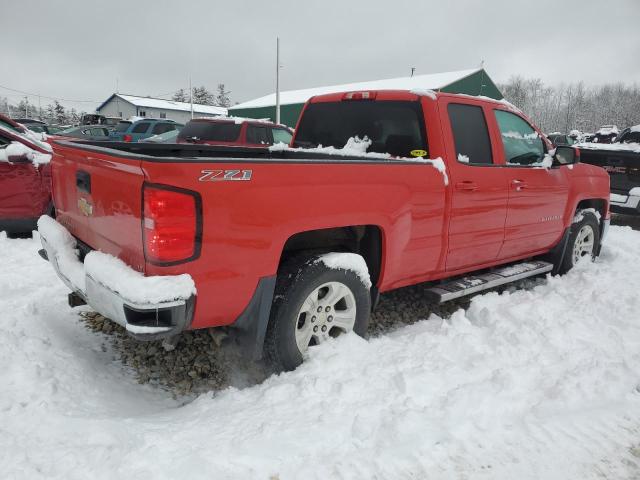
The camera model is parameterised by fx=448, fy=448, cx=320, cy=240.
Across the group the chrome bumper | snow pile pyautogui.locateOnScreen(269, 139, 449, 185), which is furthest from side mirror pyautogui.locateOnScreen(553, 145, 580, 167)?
the chrome bumper

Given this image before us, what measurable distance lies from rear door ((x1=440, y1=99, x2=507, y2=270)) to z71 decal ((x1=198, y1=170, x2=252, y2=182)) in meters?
1.85

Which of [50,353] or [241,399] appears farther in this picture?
[50,353]

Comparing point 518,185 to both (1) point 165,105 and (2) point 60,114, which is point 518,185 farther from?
(2) point 60,114

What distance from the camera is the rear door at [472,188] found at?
11.9 ft

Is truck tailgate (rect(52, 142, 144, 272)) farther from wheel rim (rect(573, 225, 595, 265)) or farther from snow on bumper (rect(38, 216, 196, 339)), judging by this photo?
wheel rim (rect(573, 225, 595, 265))

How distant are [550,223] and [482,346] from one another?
7.25 feet

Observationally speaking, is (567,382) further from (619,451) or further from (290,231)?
(290,231)

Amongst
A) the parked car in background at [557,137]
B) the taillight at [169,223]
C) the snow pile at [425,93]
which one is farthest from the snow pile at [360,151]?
the parked car in background at [557,137]

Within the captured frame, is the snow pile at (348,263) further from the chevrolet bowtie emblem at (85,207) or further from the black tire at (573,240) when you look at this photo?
the black tire at (573,240)

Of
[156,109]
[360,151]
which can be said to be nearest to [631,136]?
[360,151]

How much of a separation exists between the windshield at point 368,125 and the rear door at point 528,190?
1019 millimetres

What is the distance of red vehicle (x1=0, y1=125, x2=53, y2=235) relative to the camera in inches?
228

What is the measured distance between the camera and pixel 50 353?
295 centimetres

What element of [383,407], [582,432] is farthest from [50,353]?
[582,432]
